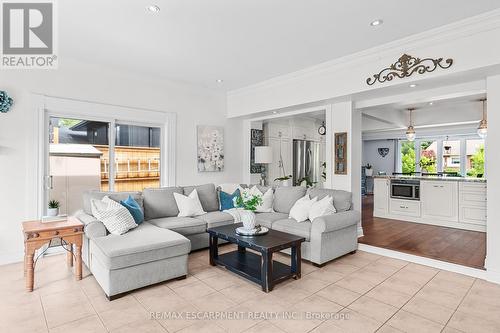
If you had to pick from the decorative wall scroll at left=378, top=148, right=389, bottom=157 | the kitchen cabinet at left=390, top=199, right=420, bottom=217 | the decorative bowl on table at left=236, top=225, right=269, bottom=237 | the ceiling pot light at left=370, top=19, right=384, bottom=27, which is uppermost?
the ceiling pot light at left=370, top=19, right=384, bottom=27

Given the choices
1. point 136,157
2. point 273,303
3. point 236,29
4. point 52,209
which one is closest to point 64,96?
point 136,157

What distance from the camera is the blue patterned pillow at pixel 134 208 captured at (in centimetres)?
354

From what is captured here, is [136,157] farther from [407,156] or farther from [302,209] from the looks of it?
[407,156]

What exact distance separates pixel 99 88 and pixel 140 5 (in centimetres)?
211

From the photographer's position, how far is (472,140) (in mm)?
7965

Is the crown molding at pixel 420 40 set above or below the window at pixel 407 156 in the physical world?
above

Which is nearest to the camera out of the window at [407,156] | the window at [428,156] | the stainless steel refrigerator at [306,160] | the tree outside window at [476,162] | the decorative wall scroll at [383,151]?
the stainless steel refrigerator at [306,160]

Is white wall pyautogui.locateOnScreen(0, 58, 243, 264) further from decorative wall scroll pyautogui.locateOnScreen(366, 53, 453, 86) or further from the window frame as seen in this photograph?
the window frame

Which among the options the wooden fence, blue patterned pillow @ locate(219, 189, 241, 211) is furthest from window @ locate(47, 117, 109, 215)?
blue patterned pillow @ locate(219, 189, 241, 211)

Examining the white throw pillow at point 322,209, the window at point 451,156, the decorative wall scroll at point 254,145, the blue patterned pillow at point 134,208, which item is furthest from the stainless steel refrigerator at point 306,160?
the blue patterned pillow at point 134,208

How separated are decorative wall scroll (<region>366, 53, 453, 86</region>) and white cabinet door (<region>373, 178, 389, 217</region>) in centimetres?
334

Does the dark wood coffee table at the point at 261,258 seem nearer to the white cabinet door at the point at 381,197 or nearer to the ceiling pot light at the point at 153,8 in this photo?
the ceiling pot light at the point at 153,8

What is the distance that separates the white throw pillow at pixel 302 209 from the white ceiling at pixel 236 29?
2.05m

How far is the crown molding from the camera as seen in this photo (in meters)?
2.78
